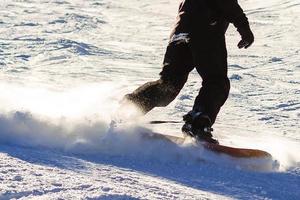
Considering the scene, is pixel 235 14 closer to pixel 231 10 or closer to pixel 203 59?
pixel 231 10

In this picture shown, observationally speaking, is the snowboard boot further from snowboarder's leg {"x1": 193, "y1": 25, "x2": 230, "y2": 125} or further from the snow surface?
the snow surface

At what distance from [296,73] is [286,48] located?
1819mm

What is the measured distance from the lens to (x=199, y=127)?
430cm

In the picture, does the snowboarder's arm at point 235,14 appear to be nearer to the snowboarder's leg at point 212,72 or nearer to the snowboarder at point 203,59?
the snowboarder at point 203,59

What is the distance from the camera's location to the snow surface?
11.2 feet

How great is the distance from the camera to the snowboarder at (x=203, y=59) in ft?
14.3

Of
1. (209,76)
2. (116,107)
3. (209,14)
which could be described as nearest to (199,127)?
(209,76)

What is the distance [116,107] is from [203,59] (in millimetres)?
892

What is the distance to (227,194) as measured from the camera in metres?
3.47

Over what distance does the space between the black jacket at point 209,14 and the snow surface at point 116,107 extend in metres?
0.66

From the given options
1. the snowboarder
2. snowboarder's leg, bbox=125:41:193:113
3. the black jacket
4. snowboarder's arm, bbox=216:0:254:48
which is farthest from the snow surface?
snowboarder's arm, bbox=216:0:254:48

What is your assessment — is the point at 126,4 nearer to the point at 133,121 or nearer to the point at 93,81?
the point at 93,81

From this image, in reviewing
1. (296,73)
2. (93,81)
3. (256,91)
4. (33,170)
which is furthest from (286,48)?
(33,170)


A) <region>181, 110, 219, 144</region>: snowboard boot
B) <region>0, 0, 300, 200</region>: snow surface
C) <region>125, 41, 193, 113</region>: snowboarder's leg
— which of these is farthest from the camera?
<region>125, 41, 193, 113</region>: snowboarder's leg
